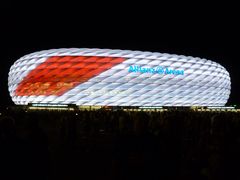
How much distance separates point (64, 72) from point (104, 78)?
624 cm

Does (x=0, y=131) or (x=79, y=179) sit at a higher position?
(x=0, y=131)

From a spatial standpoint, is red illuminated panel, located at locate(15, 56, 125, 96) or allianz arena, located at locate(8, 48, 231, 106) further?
allianz arena, located at locate(8, 48, 231, 106)

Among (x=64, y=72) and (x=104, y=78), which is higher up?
(x=64, y=72)

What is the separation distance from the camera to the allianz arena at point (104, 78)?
214ft

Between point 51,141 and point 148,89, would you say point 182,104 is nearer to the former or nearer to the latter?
point 148,89

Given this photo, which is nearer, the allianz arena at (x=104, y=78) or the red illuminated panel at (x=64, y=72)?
the red illuminated panel at (x=64, y=72)

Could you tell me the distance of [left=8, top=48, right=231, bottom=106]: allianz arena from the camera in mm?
65125

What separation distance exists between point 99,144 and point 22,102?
6104 centimetres

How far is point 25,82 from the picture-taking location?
2687 inches

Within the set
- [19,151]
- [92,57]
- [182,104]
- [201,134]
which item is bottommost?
[182,104]

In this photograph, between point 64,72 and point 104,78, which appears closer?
point 104,78

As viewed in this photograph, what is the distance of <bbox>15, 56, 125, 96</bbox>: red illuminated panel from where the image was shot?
64938mm

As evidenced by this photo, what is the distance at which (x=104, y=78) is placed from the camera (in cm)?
6512

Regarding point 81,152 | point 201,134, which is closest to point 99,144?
point 81,152
